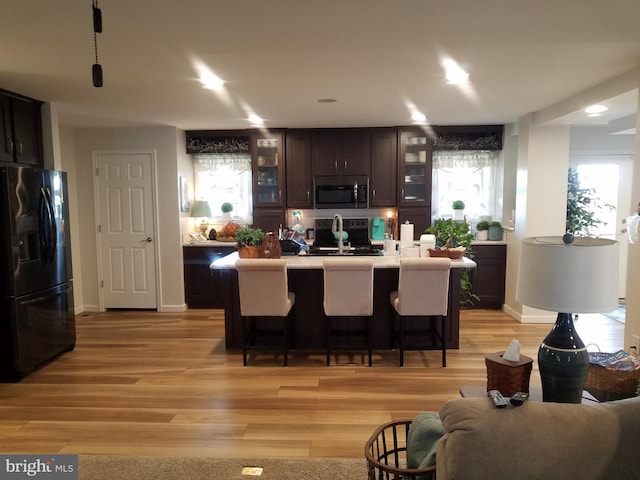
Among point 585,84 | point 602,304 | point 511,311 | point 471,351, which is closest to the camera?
point 602,304

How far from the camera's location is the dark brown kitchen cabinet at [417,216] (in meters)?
5.89

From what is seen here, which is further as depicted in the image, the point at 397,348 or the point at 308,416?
the point at 397,348

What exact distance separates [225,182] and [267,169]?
31.8 inches

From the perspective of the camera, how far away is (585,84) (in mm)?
3633

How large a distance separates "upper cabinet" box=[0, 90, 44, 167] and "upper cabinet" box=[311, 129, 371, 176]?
315cm

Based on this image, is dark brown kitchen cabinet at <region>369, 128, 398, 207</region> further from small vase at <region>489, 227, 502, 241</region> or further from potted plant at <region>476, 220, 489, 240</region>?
Answer: small vase at <region>489, 227, 502, 241</region>

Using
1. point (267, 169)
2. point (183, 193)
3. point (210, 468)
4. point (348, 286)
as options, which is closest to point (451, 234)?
point (348, 286)

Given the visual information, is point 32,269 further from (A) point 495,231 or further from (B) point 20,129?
(A) point 495,231

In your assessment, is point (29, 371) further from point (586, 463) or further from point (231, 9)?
point (586, 463)

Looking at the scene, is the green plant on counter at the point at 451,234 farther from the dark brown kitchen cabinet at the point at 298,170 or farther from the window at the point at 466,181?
the dark brown kitchen cabinet at the point at 298,170

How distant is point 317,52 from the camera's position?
2766 millimetres

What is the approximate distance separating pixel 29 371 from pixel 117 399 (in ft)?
3.30

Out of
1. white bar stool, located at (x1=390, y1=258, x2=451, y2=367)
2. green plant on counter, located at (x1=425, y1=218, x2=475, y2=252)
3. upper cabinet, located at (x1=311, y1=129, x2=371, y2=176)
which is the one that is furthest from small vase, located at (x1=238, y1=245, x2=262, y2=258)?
upper cabinet, located at (x1=311, y1=129, x2=371, y2=176)

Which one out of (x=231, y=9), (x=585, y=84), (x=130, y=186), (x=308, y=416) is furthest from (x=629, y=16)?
(x=130, y=186)
